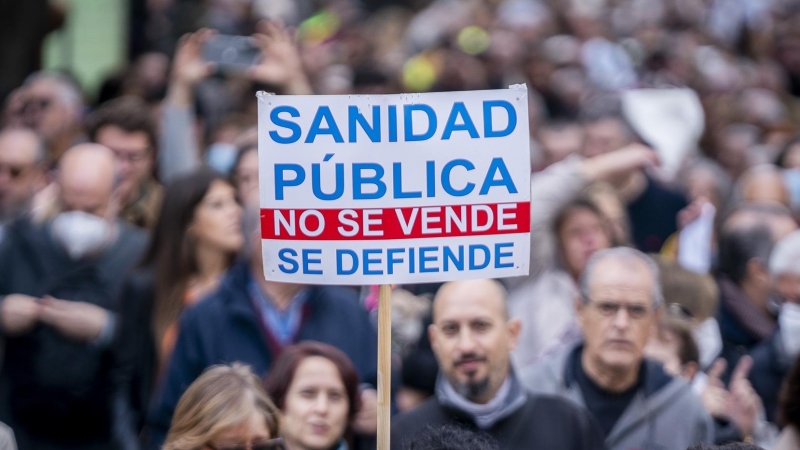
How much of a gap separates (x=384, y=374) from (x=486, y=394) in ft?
2.74

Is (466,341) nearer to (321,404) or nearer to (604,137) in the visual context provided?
(321,404)

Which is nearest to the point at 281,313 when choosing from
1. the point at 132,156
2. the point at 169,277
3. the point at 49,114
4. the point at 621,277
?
the point at 169,277

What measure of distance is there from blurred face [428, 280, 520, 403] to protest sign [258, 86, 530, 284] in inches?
27.8

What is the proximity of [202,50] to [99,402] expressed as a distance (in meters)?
2.60

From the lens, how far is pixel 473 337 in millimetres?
4734

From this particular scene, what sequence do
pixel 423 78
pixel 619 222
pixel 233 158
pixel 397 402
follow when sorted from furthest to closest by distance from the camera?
pixel 423 78, pixel 233 158, pixel 619 222, pixel 397 402

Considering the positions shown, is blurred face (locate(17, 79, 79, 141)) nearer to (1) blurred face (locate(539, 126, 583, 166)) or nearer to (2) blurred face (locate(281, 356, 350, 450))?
(1) blurred face (locate(539, 126, 583, 166))

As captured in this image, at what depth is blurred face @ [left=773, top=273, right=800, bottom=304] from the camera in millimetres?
5457

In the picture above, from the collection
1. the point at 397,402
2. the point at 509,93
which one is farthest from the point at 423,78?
the point at 509,93

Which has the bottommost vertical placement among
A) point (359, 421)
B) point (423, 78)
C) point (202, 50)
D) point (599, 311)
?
point (359, 421)

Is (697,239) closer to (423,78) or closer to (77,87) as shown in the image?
(77,87)

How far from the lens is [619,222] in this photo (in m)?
6.13

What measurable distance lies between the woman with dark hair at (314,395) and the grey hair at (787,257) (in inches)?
74.4

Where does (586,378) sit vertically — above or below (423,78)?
below
